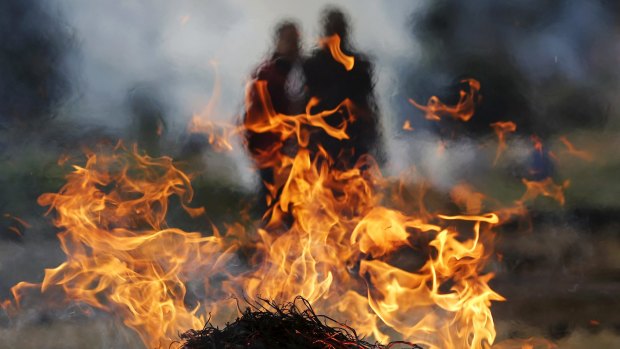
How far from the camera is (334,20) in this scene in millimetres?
4680

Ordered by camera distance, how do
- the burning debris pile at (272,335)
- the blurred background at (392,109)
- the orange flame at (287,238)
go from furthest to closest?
the blurred background at (392,109)
the orange flame at (287,238)
the burning debris pile at (272,335)

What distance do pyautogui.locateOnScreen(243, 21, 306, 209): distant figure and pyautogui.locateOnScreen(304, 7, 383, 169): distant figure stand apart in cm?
10

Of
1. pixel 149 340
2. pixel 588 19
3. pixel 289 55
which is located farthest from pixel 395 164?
pixel 149 340

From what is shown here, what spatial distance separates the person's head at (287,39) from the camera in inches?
184

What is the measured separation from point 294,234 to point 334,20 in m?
1.67

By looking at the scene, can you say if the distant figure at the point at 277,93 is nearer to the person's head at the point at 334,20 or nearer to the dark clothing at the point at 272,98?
the dark clothing at the point at 272,98

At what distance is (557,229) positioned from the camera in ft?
15.6

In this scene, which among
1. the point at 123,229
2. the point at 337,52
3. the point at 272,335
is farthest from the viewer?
the point at 337,52

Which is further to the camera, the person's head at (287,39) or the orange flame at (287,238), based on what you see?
the person's head at (287,39)

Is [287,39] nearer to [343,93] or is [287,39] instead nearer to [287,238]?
[343,93]

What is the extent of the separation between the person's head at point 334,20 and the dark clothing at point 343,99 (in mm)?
163

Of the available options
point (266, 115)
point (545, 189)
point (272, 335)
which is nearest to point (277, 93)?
point (266, 115)

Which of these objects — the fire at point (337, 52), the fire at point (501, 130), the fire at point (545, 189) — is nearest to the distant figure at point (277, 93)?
the fire at point (337, 52)

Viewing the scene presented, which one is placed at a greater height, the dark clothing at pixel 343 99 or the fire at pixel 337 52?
the fire at pixel 337 52
